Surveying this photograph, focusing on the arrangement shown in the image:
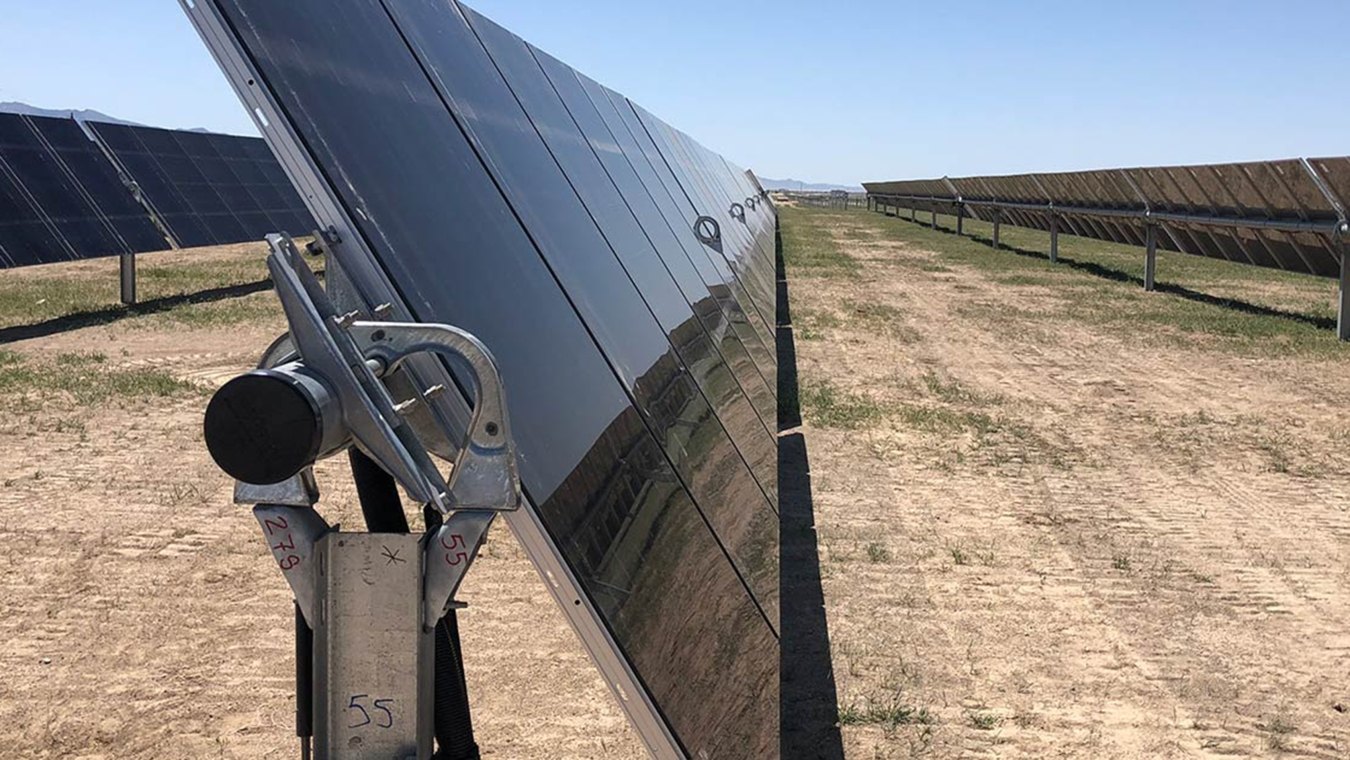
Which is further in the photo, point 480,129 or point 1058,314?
point 1058,314

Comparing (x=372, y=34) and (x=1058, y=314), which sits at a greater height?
(x=372, y=34)

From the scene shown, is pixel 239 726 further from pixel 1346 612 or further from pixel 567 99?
pixel 1346 612

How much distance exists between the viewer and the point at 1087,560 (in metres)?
6.17

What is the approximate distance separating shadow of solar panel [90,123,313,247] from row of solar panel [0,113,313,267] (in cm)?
2

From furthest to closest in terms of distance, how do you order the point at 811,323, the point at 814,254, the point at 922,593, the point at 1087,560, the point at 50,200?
the point at 814,254 < the point at 50,200 < the point at 811,323 < the point at 1087,560 < the point at 922,593

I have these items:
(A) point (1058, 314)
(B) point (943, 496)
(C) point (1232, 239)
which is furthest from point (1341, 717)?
(C) point (1232, 239)

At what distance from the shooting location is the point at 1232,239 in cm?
1908

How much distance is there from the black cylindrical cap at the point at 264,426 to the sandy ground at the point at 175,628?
2630 millimetres

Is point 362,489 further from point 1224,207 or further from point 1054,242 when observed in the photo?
point 1054,242

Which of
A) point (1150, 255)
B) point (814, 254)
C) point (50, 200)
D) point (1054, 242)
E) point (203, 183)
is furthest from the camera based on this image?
point (814, 254)

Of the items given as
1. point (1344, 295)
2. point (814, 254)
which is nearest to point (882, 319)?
point (1344, 295)

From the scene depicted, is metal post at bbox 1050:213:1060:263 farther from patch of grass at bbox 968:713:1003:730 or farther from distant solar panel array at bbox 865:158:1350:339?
patch of grass at bbox 968:713:1003:730

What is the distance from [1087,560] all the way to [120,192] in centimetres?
1489

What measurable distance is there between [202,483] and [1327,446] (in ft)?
22.7
